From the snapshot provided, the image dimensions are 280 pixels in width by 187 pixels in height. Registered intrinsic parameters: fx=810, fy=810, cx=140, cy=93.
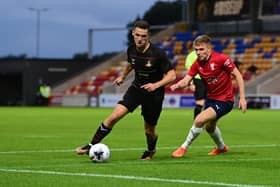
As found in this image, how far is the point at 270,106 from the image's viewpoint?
49.2 meters

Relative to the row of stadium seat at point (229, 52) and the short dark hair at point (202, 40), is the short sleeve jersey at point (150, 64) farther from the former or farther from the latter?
the row of stadium seat at point (229, 52)

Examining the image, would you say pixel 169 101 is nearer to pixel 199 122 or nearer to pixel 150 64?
pixel 199 122

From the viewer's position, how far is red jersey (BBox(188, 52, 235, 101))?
1388 centimetres

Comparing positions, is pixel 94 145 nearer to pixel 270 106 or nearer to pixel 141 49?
pixel 141 49

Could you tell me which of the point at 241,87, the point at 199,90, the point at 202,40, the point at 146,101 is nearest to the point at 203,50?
the point at 202,40

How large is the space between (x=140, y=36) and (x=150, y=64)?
50 centimetres

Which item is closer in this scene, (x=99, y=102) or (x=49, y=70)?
(x=99, y=102)

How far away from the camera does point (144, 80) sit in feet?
43.3

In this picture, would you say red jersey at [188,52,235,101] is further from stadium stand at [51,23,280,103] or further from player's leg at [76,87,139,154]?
stadium stand at [51,23,280,103]

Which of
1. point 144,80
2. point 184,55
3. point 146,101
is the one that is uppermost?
point 144,80

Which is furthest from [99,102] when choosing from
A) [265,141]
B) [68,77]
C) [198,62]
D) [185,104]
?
[198,62]

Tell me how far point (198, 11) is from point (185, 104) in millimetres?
14255

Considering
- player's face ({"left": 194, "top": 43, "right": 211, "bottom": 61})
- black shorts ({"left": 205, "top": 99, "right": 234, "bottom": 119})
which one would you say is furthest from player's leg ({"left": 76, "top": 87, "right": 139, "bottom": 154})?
black shorts ({"left": 205, "top": 99, "right": 234, "bottom": 119})

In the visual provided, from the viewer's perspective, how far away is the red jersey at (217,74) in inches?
547
